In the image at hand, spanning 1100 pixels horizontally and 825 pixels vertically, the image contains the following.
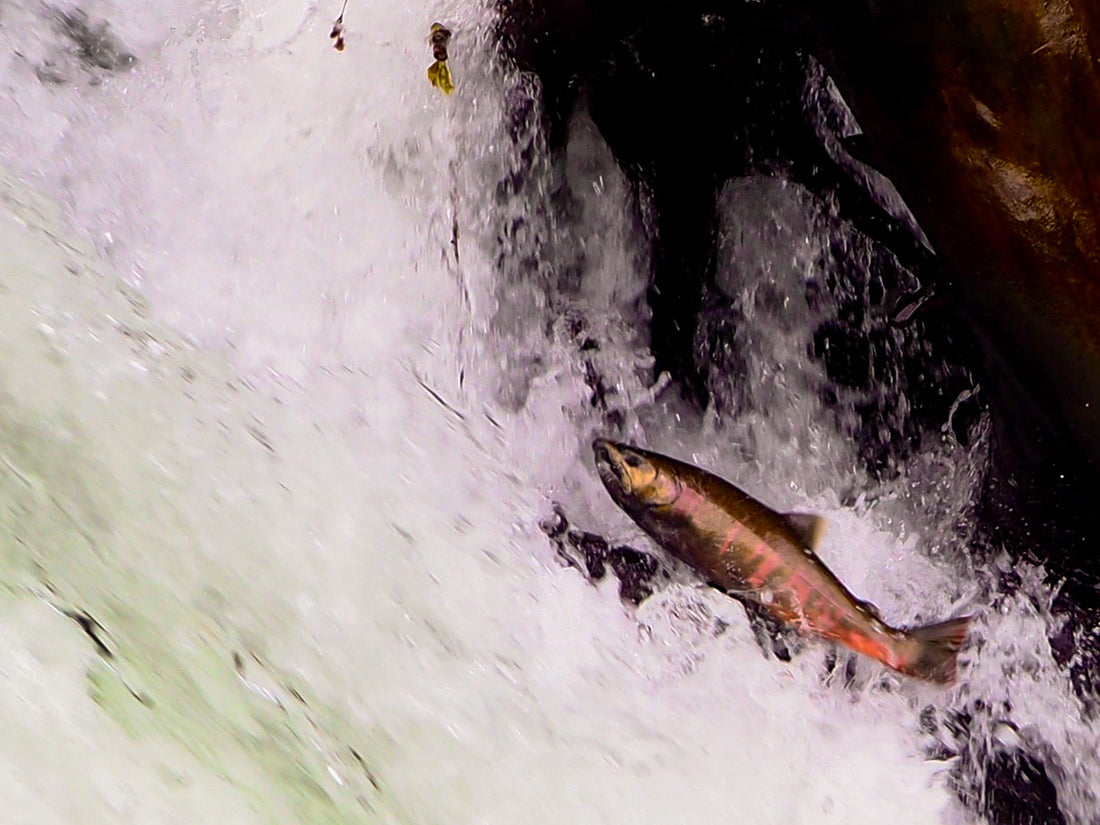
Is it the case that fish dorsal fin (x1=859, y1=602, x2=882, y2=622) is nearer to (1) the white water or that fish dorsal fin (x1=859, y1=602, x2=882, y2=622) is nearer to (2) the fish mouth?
(1) the white water

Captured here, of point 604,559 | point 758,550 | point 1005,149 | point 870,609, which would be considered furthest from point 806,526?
point 1005,149

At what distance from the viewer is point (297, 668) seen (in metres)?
1.63

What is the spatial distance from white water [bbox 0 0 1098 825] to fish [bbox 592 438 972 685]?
8.1 inches

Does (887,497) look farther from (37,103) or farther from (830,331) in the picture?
(37,103)

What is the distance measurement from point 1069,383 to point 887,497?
61 cm

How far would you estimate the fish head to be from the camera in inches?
86.1

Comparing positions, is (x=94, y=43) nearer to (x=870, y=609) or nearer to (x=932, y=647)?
A: (x=870, y=609)

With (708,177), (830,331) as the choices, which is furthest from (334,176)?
(830,331)

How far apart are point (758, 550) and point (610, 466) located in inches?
15.4

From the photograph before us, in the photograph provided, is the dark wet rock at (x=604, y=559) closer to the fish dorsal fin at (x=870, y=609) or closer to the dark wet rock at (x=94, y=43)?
the fish dorsal fin at (x=870, y=609)

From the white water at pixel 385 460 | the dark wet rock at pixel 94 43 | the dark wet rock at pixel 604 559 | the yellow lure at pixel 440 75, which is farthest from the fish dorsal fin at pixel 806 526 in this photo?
the dark wet rock at pixel 94 43

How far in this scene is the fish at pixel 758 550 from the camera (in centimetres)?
216

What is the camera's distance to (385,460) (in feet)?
6.98

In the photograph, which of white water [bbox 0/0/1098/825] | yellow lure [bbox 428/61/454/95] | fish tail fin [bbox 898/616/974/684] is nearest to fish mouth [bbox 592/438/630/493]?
white water [bbox 0/0/1098/825]
